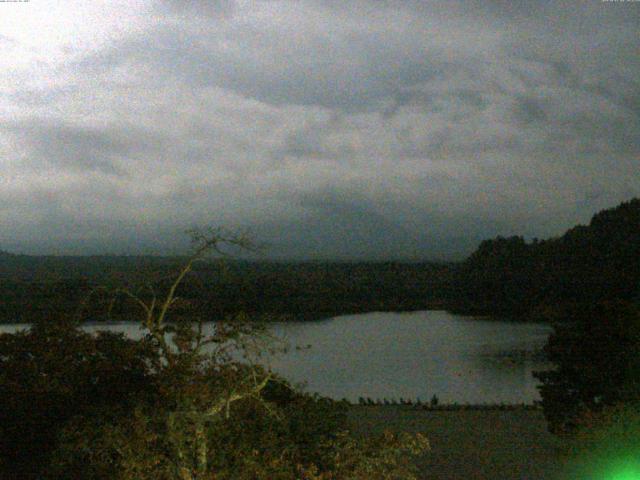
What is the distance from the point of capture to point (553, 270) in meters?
67.6

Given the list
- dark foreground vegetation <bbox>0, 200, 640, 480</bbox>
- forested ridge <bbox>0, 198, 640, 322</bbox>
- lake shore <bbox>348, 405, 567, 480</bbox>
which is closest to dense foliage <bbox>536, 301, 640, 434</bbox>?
dark foreground vegetation <bbox>0, 200, 640, 480</bbox>

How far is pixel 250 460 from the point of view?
6852mm

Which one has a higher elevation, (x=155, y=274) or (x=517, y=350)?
(x=155, y=274)

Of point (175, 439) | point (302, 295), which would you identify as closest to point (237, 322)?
point (175, 439)

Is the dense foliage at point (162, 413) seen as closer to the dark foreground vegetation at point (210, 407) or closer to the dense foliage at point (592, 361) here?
the dark foreground vegetation at point (210, 407)

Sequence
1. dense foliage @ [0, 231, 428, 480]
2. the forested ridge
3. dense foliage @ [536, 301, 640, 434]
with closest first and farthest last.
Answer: dense foliage @ [0, 231, 428, 480] → dense foliage @ [536, 301, 640, 434] → the forested ridge

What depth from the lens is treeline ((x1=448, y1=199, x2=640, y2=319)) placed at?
60406 millimetres

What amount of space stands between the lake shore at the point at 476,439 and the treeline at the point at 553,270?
3908 centimetres

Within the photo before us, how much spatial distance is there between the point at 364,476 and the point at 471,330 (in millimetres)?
48224

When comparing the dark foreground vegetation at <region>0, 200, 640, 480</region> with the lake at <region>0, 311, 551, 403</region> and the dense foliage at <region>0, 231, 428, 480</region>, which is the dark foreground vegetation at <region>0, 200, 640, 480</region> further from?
the lake at <region>0, 311, 551, 403</region>

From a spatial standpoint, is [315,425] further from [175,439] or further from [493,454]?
[493,454]

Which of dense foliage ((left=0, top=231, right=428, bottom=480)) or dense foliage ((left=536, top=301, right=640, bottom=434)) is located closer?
dense foliage ((left=0, top=231, right=428, bottom=480))

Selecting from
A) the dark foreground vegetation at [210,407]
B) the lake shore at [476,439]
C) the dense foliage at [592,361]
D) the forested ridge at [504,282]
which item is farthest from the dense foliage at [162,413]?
the forested ridge at [504,282]

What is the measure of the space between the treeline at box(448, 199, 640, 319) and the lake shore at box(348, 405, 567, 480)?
39081 millimetres
